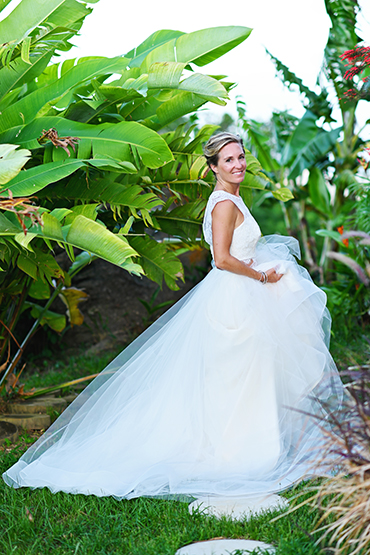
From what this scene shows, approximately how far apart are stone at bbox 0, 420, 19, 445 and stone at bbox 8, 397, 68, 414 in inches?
11.5

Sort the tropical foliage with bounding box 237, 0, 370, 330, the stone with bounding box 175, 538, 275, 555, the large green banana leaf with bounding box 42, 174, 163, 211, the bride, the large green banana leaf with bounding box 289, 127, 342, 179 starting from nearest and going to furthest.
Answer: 1. the stone with bounding box 175, 538, 275, 555
2. the bride
3. the large green banana leaf with bounding box 42, 174, 163, 211
4. the tropical foliage with bounding box 237, 0, 370, 330
5. the large green banana leaf with bounding box 289, 127, 342, 179

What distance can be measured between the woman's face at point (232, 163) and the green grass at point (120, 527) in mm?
1892

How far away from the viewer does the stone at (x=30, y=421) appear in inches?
161

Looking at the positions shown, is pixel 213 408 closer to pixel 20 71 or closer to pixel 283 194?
pixel 283 194

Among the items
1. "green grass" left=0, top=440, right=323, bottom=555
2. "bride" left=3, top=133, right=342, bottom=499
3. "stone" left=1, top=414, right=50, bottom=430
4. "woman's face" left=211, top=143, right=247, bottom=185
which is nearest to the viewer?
"green grass" left=0, top=440, right=323, bottom=555

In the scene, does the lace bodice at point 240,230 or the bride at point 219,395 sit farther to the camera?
the lace bodice at point 240,230

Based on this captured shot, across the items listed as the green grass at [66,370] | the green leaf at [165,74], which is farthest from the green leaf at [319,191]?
the green leaf at [165,74]

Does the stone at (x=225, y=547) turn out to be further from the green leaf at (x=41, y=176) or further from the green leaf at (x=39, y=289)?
the green leaf at (x=39, y=289)

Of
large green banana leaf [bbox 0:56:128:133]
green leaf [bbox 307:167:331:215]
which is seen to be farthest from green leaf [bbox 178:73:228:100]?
green leaf [bbox 307:167:331:215]

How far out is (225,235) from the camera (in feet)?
10.6

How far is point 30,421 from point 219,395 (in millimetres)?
1776

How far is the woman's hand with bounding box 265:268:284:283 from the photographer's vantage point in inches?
133

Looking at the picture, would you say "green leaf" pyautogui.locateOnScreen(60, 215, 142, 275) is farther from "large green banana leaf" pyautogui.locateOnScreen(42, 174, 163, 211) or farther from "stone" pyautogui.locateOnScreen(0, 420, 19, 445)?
"stone" pyautogui.locateOnScreen(0, 420, 19, 445)

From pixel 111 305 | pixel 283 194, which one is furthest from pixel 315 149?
pixel 111 305
